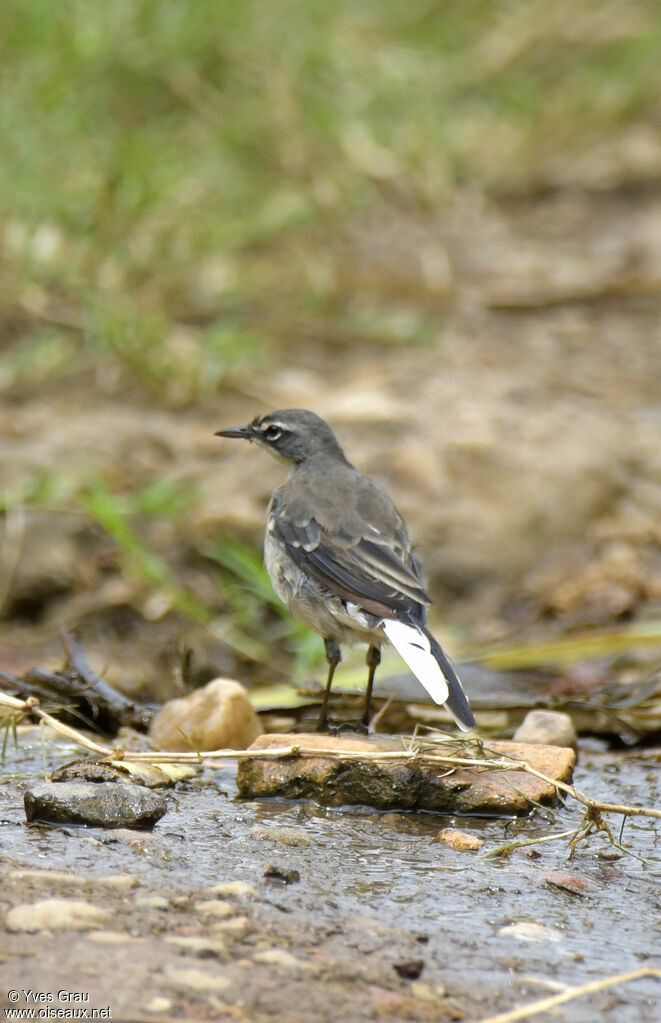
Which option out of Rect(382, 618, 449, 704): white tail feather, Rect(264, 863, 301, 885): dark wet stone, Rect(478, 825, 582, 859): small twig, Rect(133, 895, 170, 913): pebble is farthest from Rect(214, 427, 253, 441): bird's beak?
Rect(133, 895, 170, 913): pebble

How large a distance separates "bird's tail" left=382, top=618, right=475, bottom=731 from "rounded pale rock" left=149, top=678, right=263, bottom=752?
612mm

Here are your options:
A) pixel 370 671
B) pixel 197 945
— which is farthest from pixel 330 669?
pixel 197 945

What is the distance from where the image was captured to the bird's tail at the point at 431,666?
4145 mm

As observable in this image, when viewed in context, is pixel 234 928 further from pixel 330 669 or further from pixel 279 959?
pixel 330 669

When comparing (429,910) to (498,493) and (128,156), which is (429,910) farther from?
(128,156)

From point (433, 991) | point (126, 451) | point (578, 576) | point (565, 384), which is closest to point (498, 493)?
point (578, 576)

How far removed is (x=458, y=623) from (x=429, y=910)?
3.72 meters

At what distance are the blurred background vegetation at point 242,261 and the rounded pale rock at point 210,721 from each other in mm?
1030

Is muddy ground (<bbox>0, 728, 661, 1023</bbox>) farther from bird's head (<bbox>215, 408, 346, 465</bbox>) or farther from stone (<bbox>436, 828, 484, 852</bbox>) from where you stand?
bird's head (<bbox>215, 408, 346, 465</bbox>)

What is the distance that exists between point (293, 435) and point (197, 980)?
3747 millimetres

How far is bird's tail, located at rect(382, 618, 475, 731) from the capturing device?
414 cm

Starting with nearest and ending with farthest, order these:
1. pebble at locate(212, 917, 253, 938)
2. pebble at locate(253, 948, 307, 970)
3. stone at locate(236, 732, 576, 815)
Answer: pebble at locate(253, 948, 307, 970), pebble at locate(212, 917, 253, 938), stone at locate(236, 732, 576, 815)

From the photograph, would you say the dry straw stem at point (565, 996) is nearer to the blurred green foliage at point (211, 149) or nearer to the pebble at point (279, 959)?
the pebble at point (279, 959)

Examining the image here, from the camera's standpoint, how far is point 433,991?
8.63ft
